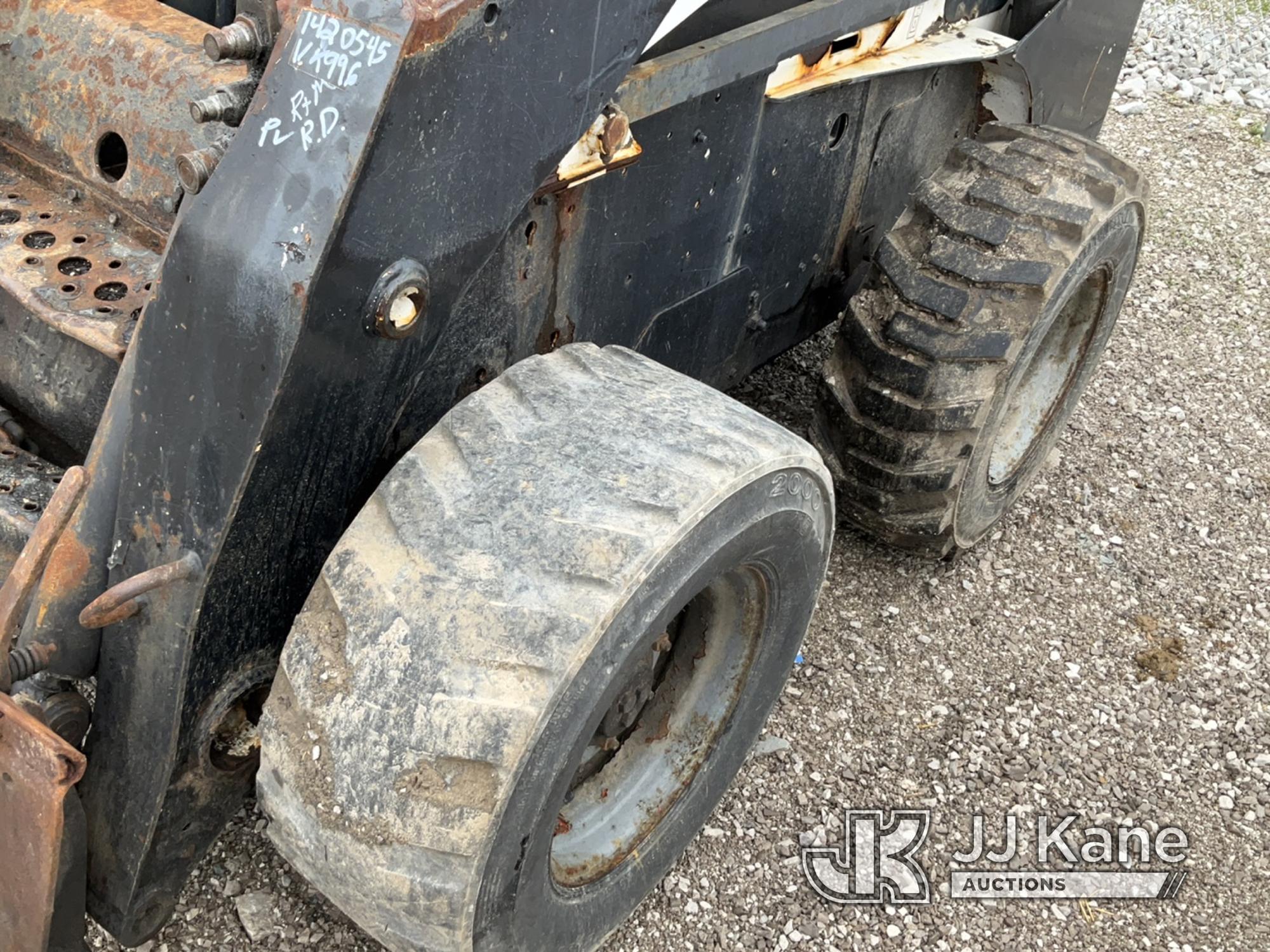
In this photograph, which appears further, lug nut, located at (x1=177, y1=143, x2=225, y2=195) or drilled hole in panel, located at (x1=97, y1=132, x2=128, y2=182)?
drilled hole in panel, located at (x1=97, y1=132, x2=128, y2=182)

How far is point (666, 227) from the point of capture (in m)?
2.30

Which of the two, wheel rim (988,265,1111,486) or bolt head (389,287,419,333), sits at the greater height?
bolt head (389,287,419,333)

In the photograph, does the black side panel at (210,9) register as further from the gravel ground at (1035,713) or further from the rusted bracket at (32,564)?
the gravel ground at (1035,713)

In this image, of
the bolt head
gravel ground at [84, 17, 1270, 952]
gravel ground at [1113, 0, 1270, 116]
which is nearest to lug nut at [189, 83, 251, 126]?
the bolt head

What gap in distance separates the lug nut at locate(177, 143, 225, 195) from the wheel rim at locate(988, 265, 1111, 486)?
2.13 meters

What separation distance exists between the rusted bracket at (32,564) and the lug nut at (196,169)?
44 centimetres

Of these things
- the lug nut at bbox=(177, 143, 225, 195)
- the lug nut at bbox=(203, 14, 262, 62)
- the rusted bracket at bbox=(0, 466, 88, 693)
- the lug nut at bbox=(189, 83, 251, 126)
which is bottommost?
the rusted bracket at bbox=(0, 466, 88, 693)

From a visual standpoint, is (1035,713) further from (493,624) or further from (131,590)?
(131,590)

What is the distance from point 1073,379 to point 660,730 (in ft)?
5.39

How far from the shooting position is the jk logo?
2.51 metres

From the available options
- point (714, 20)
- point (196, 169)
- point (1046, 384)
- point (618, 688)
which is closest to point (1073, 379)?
point (1046, 384)

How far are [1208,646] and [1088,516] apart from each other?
51 centimetres

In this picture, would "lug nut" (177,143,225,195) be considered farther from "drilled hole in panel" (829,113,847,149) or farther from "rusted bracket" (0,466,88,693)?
"drilled hole in panel" (829,113,847,149)

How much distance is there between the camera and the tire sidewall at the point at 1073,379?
8.80 feet
